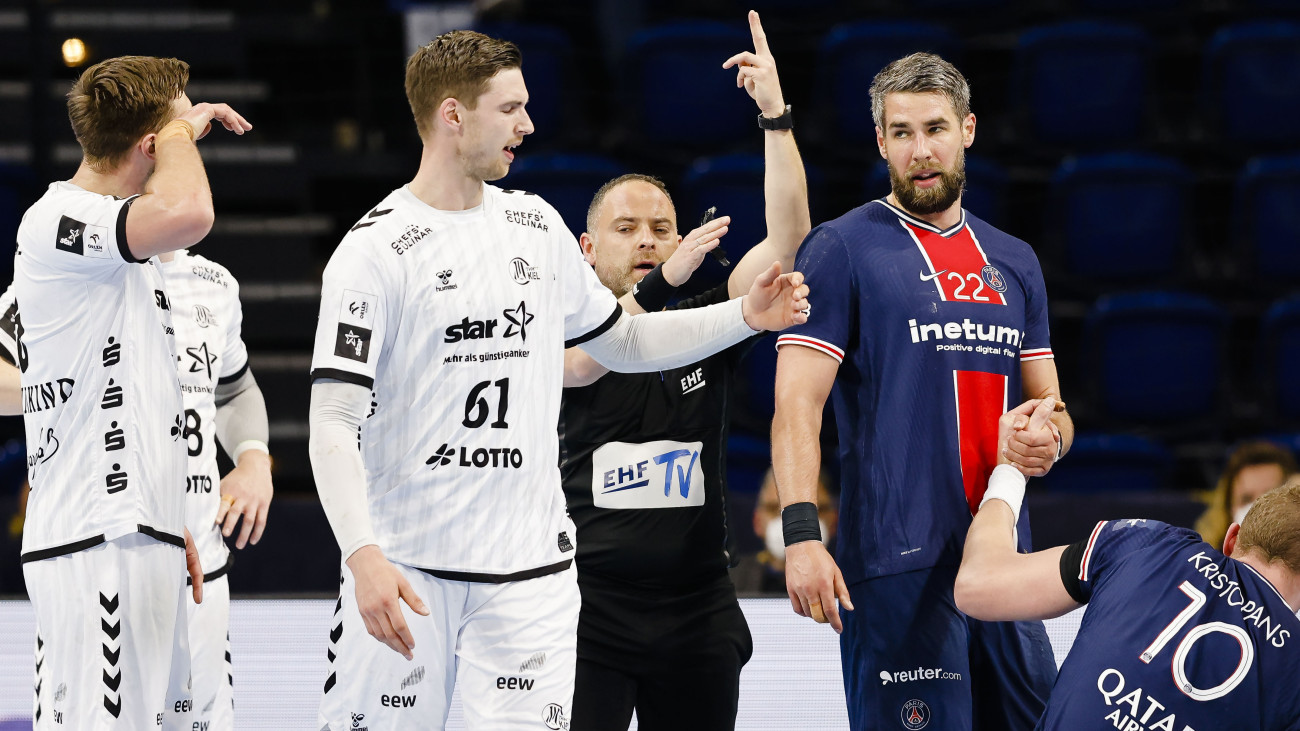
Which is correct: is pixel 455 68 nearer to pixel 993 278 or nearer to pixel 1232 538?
pixel 993 278

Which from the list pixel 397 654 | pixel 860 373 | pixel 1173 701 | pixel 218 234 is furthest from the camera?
pixel 218 234

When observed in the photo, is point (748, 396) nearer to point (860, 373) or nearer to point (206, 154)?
point (206, 154)

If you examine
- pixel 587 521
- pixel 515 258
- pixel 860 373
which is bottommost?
pixel 587 521

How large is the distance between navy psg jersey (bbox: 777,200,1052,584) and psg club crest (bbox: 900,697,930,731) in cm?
35

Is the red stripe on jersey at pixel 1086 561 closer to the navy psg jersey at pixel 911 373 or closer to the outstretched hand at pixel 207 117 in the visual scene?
the navy psg jersey at pixel 911 373

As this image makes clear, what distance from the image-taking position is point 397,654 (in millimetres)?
3496

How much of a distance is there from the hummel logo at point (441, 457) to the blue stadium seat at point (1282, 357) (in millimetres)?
6337

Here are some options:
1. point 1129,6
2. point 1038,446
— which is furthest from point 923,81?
point 1129,6

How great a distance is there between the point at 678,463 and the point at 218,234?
5759 mm

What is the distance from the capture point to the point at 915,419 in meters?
3.96

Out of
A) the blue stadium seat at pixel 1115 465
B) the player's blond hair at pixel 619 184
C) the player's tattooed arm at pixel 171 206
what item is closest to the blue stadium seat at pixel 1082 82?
the blue stadium seat at pixel 1115 465

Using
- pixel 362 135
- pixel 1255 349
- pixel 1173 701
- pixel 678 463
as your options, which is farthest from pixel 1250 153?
pixel 1173 701

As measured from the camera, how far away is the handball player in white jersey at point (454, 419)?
3.49 m

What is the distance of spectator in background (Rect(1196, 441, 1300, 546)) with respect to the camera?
22.1 ft
